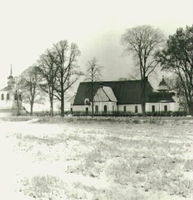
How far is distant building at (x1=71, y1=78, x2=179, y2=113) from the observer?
5509 centimetres

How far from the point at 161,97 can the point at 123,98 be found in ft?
21.8

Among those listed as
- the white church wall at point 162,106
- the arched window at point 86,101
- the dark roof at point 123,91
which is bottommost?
the white church wall at point 162,106

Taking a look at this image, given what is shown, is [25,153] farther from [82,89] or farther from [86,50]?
[82,89]

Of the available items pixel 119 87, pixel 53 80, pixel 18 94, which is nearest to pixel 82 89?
pixel 119 87

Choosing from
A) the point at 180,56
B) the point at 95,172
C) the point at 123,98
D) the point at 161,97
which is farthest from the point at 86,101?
the point at 95,172

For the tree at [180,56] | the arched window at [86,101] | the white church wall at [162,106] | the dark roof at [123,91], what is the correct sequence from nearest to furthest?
1. the tree at [180,56]
2. the white church wall at [162,106]
3. the dark roof at [123,91]
4. the arched window at [86,101]

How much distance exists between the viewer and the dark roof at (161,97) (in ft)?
180

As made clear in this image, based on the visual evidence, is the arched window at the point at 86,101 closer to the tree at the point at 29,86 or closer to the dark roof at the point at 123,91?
the dark roof at the point at 123,91

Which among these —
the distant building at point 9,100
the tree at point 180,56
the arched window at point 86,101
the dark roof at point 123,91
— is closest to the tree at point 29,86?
the distant building at point 9,100

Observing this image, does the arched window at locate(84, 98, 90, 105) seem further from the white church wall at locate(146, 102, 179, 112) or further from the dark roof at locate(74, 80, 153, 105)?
the white church wall at locate(146, 102, 179, 112)

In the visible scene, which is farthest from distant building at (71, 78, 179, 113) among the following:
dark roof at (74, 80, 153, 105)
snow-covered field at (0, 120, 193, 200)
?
snow-covered field at (0, 120, 193, 200)

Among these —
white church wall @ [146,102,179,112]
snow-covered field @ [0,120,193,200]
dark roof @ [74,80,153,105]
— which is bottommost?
snow-covered field @ [0,120,193,200]

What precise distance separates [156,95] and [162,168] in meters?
48.3

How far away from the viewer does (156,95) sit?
184 feet
